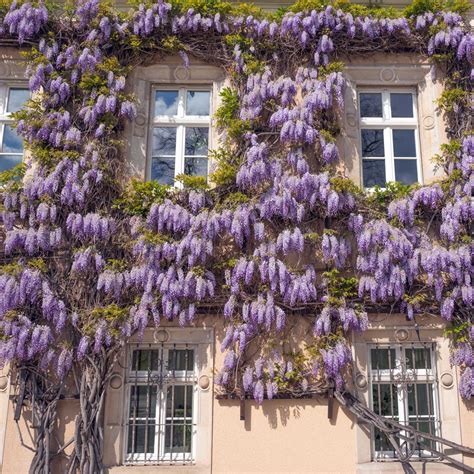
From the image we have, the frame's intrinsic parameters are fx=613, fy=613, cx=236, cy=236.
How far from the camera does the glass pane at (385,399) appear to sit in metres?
6.77

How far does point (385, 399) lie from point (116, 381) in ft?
9.75

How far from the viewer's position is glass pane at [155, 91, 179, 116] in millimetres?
7695

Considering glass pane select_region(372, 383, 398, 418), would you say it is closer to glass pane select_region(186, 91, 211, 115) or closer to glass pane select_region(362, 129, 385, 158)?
glass pane select_region(362, 129, 385, 158)

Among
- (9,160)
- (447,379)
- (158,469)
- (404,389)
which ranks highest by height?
(9,160)

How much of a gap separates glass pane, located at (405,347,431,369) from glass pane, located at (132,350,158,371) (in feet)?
9.31

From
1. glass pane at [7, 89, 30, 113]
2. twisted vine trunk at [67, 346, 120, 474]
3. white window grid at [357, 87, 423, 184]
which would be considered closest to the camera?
twisted vine trunk at [67, 346, 120, 474]

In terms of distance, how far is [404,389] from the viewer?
680 cm

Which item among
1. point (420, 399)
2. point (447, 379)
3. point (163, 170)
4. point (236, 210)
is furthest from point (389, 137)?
point (420, 399)

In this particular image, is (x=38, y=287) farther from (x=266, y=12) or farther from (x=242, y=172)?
(x=266, y=12)

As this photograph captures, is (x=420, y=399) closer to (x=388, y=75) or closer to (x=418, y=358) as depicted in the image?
(x=418, y=358)

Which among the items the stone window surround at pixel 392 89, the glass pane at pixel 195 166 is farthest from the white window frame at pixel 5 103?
the stone window surround at pixel 392 89

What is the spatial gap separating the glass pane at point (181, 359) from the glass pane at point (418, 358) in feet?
7.99

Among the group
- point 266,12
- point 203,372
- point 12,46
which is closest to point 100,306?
point 203,372

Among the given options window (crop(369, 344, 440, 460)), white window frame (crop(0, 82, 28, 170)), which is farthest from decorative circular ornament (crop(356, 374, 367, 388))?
white window frame (crop(0, 82, 28, 170))
